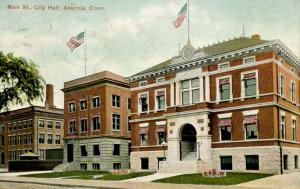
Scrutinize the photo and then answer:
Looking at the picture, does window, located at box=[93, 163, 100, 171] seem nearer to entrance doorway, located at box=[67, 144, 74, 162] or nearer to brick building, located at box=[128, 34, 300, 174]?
entrance doorway, located at box=[67, 144, 74, 162]

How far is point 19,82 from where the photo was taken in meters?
36.9

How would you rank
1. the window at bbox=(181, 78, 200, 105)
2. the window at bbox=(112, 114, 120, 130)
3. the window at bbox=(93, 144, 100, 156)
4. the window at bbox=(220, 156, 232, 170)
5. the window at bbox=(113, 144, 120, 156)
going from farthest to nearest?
the window at bbox=(112, 114, 120, 130)
the window at bbox=(113, 144, 120, 156)
the window at bbox=(93, 144, 100, 156)
the window at bbox=(181, 78, 200, 105)
the window at bbox=(220, 156, 232, 170)

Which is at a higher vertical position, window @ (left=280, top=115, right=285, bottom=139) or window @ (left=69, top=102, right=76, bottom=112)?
window @ (left=69, top=102, right=76, bottom=112)

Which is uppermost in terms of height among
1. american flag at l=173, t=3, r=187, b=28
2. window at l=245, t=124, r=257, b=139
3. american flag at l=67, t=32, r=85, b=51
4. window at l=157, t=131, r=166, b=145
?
american flag at l=173, t=3, r=187, b=28

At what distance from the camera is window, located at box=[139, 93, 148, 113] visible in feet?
131

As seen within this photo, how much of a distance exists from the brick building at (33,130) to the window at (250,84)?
38.6 m

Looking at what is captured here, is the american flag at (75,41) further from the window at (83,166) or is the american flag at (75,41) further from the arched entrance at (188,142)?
the window at (83,166)

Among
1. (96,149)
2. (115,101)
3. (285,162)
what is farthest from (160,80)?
(285,162)

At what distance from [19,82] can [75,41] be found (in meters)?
9.41

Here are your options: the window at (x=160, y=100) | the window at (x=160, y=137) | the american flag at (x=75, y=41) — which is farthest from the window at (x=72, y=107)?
the american flag at (x=75, y=41)

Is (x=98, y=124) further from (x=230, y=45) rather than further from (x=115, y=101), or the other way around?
(x=230, y=45)

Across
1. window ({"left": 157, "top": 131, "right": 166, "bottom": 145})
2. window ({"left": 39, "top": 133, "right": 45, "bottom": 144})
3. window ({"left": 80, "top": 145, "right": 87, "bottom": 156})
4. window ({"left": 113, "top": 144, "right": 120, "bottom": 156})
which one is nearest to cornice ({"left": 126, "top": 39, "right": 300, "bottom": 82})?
window ({"left": 157, "top": 131, "right": 166, "bottom": 145})

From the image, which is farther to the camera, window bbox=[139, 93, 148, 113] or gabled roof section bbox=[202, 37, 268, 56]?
window bbox=[139, 93, 148, 113]

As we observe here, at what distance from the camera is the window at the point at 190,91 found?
115 feet
